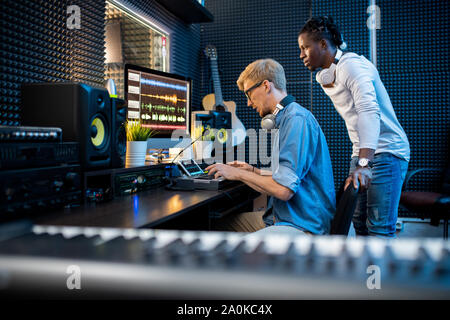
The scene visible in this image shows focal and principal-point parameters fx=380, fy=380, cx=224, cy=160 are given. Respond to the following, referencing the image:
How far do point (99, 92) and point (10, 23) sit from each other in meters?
0.60

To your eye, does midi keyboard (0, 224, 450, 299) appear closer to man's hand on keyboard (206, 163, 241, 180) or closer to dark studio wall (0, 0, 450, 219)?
man's hand on keyboard (206, 163, 241, 180)

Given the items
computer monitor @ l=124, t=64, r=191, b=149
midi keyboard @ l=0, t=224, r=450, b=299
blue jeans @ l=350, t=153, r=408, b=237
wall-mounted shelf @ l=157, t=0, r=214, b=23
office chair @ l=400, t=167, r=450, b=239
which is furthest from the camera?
wall-mounted shelf @ l=157, t=0, r=214, b=23

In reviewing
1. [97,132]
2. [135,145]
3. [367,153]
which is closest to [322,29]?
[367,153]

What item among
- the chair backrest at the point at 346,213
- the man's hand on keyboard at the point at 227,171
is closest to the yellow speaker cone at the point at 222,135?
the man's hand on keyboard at the point at 227,171

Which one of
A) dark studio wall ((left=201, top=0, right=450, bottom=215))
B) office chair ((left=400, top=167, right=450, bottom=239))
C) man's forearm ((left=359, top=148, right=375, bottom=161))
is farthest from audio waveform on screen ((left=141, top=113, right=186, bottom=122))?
office chair ((left=400, top=167, right=450, bottom=239))

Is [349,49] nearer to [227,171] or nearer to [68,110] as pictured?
[227,171]

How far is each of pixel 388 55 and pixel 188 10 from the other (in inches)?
88.3

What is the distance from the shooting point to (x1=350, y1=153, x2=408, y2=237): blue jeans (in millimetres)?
1985

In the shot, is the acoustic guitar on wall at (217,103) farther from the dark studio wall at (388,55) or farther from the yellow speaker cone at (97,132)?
the yellow speaker cone at (97,132)

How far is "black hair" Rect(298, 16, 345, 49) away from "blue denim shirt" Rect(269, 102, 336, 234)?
0.64 m

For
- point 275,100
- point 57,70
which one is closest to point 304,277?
point 275,100

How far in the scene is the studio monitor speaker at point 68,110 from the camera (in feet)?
4.90
